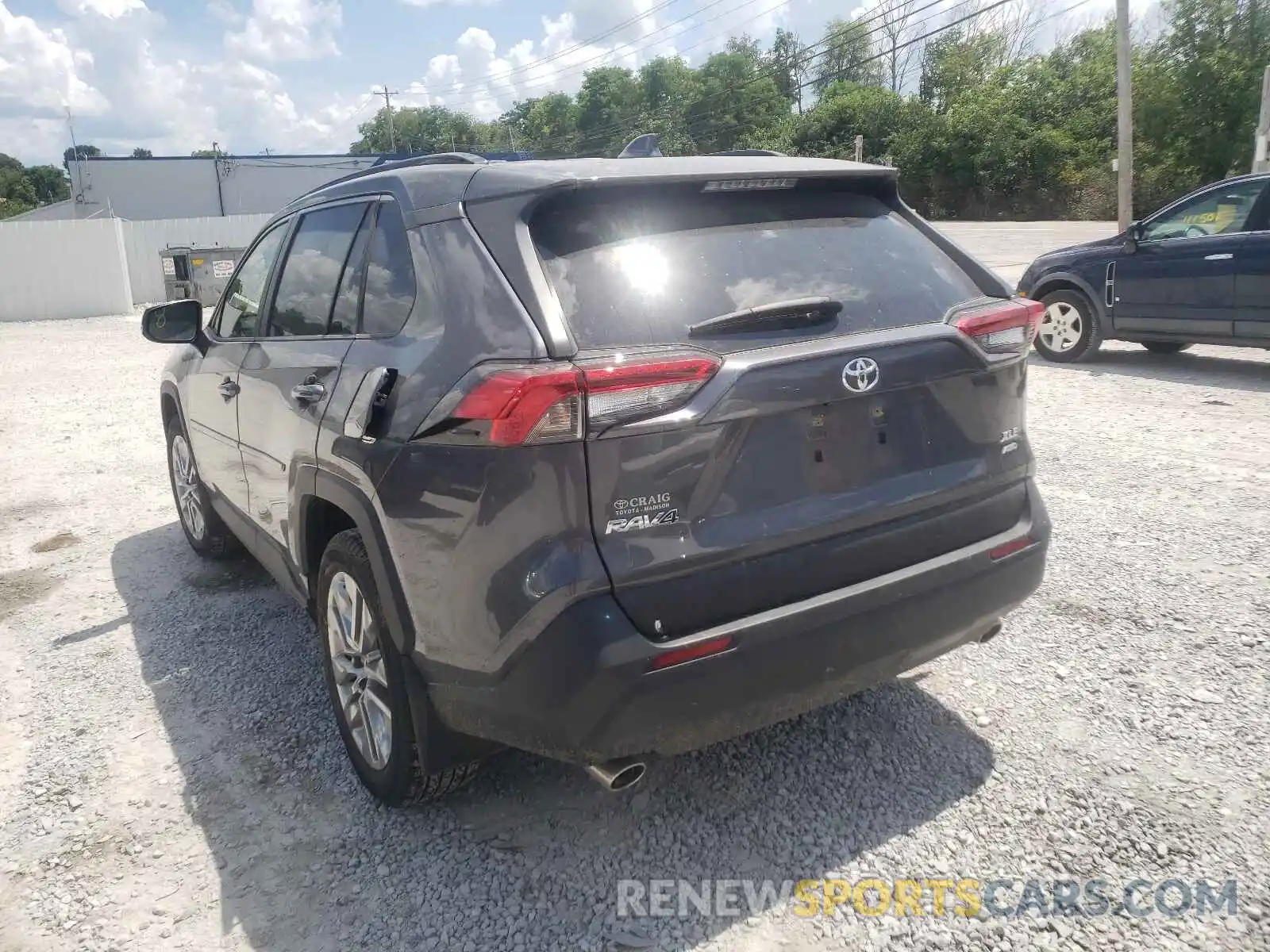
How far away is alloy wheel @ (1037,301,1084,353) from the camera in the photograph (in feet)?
30.5

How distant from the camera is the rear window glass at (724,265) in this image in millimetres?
2287

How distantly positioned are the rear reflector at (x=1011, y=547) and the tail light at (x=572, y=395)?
1058mm

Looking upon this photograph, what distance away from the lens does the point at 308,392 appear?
3.00 metres

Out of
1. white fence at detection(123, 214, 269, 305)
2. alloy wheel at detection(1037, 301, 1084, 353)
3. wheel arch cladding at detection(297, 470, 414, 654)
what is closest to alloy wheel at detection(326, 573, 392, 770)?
wheel arch cladding at detection(297, 470, 414, 654)

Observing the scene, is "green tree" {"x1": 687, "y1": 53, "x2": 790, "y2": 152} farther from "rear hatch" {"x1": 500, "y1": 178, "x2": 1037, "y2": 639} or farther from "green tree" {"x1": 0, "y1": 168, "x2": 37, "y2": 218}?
"rear hatch" {"x1": 500, "y1": 178, "x2": 1037, "y2": 639}

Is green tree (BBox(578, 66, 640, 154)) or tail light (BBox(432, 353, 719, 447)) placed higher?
green tree (BBox(578, 66, 640, 154))

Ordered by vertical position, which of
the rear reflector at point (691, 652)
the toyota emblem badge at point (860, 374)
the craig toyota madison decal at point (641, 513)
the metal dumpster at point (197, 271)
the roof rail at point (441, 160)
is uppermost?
the metal dumpster at point (197, 271)

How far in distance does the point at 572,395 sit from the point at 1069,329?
8.57 meters

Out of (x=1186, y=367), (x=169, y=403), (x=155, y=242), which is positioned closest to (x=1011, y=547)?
(x=169, y=403)

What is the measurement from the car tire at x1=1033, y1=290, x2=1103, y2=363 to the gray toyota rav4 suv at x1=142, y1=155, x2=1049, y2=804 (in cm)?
704

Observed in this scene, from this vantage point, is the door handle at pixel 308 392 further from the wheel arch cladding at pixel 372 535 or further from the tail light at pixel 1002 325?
the tail light at pixel 1002 325

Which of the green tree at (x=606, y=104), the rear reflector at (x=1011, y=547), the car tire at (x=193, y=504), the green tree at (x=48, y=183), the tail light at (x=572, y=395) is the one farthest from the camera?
the green tree at (x=48, y=183)

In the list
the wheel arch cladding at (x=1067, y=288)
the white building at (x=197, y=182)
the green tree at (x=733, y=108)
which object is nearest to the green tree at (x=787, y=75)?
the green tree at (x=733, y=108)

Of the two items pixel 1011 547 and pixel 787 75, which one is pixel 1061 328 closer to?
pixel 1011 547
